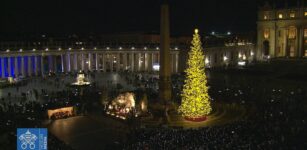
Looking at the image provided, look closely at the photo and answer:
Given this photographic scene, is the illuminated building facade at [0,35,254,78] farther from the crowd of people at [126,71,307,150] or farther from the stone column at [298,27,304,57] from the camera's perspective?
the crowd of people at [126,71,307,150]

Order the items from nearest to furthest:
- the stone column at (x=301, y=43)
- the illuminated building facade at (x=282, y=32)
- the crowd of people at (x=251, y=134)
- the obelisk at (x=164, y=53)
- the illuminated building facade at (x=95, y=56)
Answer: the crowd of people at (x=251, y=134)
the obelisk at (x=164, y=53)
the illuminated building facade at (x=95, y=56)
the stone column at (x=301, y=43)
the illuminated building facade at (x=282, y=32)

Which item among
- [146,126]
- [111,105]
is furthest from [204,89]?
[111,105]

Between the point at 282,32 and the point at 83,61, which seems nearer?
the point at 83,61

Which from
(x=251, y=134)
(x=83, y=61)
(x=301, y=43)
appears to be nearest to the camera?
(x=251, y=134)

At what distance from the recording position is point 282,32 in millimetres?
90188

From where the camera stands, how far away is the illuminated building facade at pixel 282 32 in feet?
282

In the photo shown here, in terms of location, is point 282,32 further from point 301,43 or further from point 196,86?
point 196,86

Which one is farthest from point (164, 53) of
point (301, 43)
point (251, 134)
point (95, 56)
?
point (301, 43)

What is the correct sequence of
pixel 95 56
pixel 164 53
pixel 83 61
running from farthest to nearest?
1. pixel 95 56
2. pixel 83 61
3. pixel 164 53

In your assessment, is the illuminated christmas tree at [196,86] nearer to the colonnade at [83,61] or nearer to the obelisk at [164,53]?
the obelisk at [164,53]

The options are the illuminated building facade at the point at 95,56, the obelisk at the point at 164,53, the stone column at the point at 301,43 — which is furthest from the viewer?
the stone column at the point at 301,43

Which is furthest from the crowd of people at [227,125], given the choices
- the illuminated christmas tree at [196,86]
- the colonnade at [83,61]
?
the colonnade at [83,61]

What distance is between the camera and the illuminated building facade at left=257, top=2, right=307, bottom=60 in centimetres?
8594

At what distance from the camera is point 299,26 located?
283 ft
